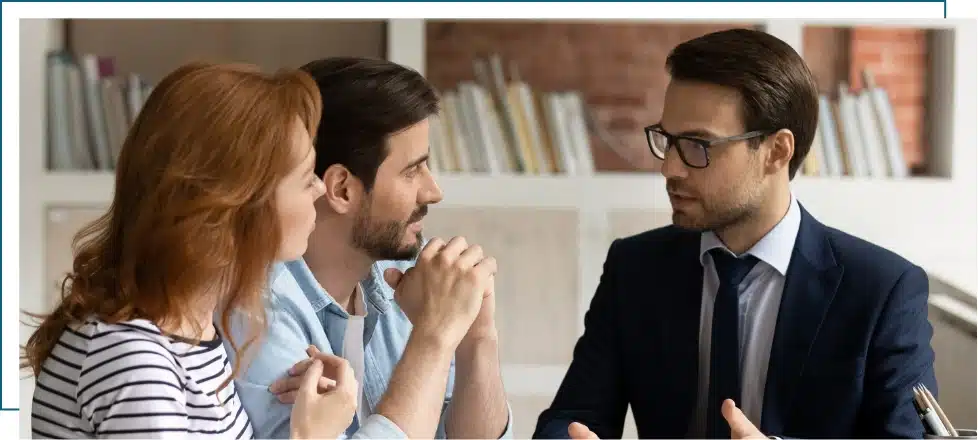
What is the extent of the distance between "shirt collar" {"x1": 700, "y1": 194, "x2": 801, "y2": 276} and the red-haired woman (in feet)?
2.44

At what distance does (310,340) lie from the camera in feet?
A: 4.74

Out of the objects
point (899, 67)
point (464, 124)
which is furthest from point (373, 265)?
point (899, 67)

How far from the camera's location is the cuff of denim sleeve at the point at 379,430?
1.21 m

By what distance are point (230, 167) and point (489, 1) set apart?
835 millimetres

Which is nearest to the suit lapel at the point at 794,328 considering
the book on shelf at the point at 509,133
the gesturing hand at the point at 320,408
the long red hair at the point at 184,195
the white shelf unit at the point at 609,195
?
the gesturing hand at the point at 320,408

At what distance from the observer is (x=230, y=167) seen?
108cm

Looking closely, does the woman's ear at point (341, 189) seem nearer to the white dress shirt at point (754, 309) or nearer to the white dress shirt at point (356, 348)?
the white dress shirt at point (356, 348)

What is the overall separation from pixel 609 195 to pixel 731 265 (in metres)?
1.16

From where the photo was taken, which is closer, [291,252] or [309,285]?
[291,252]

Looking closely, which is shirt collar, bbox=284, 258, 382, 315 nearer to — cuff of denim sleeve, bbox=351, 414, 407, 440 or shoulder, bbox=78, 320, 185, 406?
cuff of denim sleeve, bbox=351, 414, 407, 440

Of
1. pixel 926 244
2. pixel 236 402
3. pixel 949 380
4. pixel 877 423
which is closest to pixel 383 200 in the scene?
pixel 236 402

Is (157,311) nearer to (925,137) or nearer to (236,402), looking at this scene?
(236,402)

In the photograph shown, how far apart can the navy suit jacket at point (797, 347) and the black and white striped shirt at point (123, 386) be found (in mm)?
656

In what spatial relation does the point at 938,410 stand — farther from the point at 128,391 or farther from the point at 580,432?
the point at 128,391
